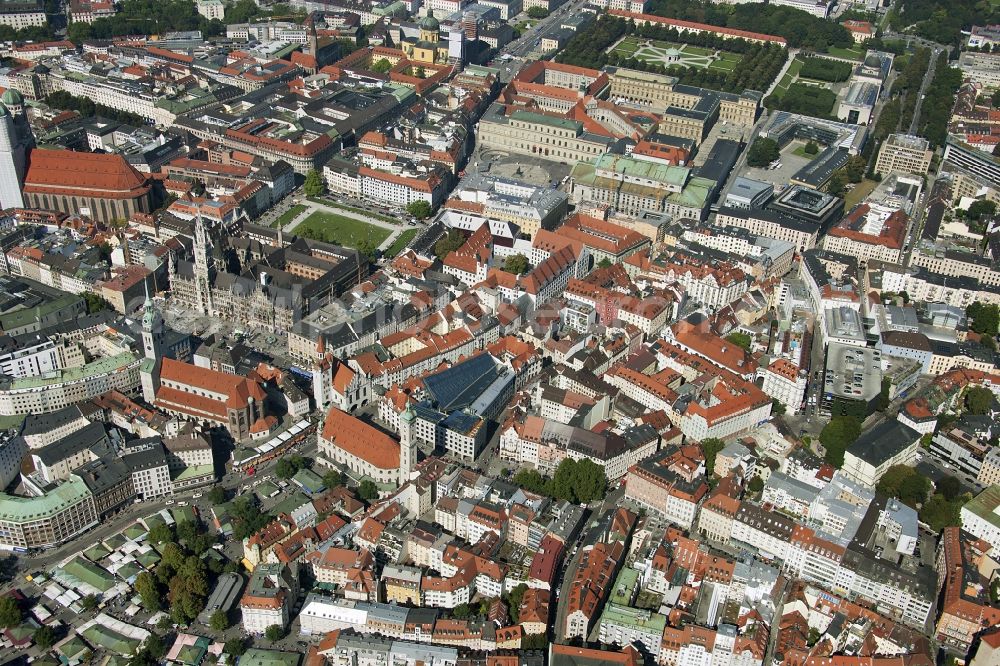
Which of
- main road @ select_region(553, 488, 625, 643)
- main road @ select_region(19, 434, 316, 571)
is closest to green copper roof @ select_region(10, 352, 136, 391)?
main road @ select_region(19, 434, 316, 571)

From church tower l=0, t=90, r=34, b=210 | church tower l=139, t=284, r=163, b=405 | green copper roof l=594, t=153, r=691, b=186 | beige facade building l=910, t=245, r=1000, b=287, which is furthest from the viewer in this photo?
green copper roof l=594, t=153, r=691, b=186

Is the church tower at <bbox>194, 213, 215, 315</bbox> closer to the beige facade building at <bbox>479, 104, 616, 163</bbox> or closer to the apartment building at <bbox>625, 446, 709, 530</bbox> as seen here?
the apartment building at <bbox>625, 446, 709, 530</bbox>

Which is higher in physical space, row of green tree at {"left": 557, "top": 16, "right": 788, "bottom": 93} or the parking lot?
row of green tree at {"left": 557, "top": 16, "right": 788, "bottom": 93}

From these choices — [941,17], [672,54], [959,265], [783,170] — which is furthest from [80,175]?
[941,17]

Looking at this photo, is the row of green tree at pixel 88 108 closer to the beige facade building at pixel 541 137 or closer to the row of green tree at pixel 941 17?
the beige facade building at pixel 541 137

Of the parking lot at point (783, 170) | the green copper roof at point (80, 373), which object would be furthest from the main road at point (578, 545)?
the parking lot at point (783, 170)

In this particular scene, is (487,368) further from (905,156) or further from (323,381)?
(905,156)
